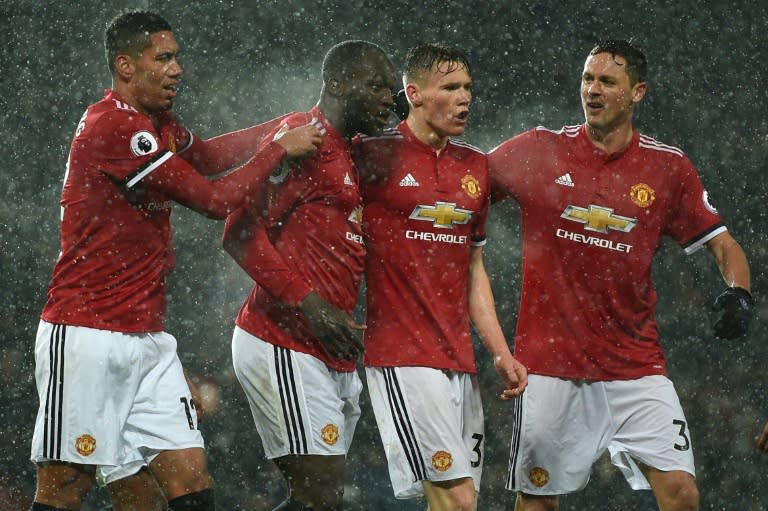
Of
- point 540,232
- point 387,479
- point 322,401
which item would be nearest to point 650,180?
point 540,232

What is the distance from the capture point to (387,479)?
7184 mm

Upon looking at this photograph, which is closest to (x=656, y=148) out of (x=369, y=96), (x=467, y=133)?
(x=369, y=96)

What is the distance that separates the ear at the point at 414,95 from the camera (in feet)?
15.1

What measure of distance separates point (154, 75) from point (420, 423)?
58.6 inches

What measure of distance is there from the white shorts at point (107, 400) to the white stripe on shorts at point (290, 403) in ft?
0.99

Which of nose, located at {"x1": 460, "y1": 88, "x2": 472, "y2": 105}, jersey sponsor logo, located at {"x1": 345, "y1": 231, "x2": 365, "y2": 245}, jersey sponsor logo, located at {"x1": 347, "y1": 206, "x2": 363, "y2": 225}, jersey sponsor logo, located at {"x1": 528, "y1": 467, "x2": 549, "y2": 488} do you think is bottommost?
jersey sponsor logo, located at {"x1": 528, "y1": 467, "x2": 549, "y2": 488}

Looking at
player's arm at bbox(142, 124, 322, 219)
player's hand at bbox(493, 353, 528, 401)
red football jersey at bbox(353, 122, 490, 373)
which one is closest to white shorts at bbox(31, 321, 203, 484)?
player's arm at bbox(142, 124, 322, 219)

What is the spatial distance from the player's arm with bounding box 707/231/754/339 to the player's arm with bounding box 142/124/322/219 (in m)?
1.70

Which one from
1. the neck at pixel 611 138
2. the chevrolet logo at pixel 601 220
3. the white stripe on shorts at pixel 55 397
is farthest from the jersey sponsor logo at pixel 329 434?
the neck at pixel 611 138

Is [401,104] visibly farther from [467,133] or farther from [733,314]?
[467,133]

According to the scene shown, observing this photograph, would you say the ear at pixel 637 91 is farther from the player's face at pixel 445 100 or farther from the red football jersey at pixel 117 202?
the red football jersey at pixel 117 202

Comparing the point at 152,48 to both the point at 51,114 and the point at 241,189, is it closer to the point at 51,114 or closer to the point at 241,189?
the point at 241,189

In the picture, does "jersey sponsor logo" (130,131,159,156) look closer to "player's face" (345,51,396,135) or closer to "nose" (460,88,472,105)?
"player's face" (345,51,396,135)

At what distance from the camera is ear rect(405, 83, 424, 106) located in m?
4.60
